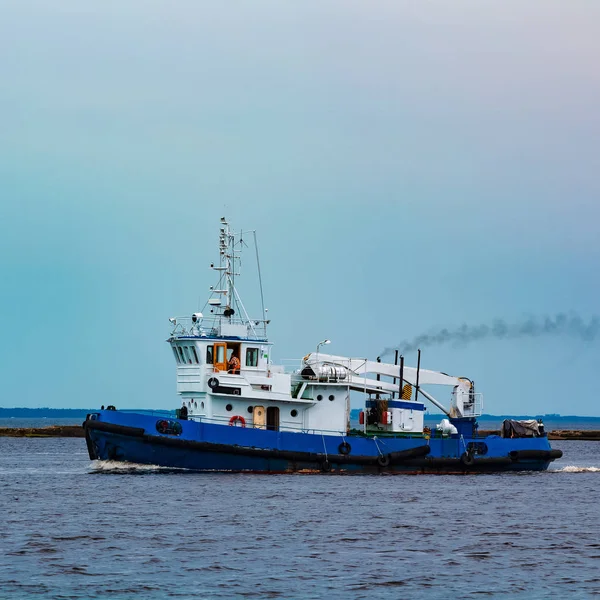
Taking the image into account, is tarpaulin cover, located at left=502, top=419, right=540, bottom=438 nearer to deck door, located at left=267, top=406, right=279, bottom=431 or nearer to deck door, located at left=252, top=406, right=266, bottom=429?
deck door, located at left=267, top=406, right=279, bottom=431

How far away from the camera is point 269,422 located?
116 ft

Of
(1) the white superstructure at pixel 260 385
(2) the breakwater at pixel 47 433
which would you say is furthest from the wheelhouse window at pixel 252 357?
(2) the breakwater at pixel 47 433

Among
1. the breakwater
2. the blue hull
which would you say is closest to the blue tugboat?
the blue hull

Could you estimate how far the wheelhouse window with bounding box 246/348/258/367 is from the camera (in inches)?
1403

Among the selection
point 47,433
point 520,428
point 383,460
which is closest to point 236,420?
point 383,460

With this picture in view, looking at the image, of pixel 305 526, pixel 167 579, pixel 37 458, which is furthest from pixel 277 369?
pixel 37 458

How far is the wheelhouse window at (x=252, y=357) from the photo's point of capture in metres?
35.6

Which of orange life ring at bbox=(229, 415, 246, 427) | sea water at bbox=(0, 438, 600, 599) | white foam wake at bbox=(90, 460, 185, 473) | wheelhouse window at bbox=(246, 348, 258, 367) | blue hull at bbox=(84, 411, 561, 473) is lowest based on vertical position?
sea water at bbox=(0, 438, 600, 599)

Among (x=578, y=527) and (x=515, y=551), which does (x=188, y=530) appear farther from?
(x=578, y=527)

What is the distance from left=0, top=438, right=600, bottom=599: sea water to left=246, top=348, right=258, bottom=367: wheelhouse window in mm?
3735

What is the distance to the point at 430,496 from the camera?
32.2 meters

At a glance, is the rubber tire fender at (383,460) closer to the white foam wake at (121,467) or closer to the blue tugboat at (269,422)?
the blue tugboat at (269,422)

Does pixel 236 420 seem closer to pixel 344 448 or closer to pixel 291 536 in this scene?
pixel 344 448

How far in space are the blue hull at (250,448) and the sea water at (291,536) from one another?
0.50 metres
